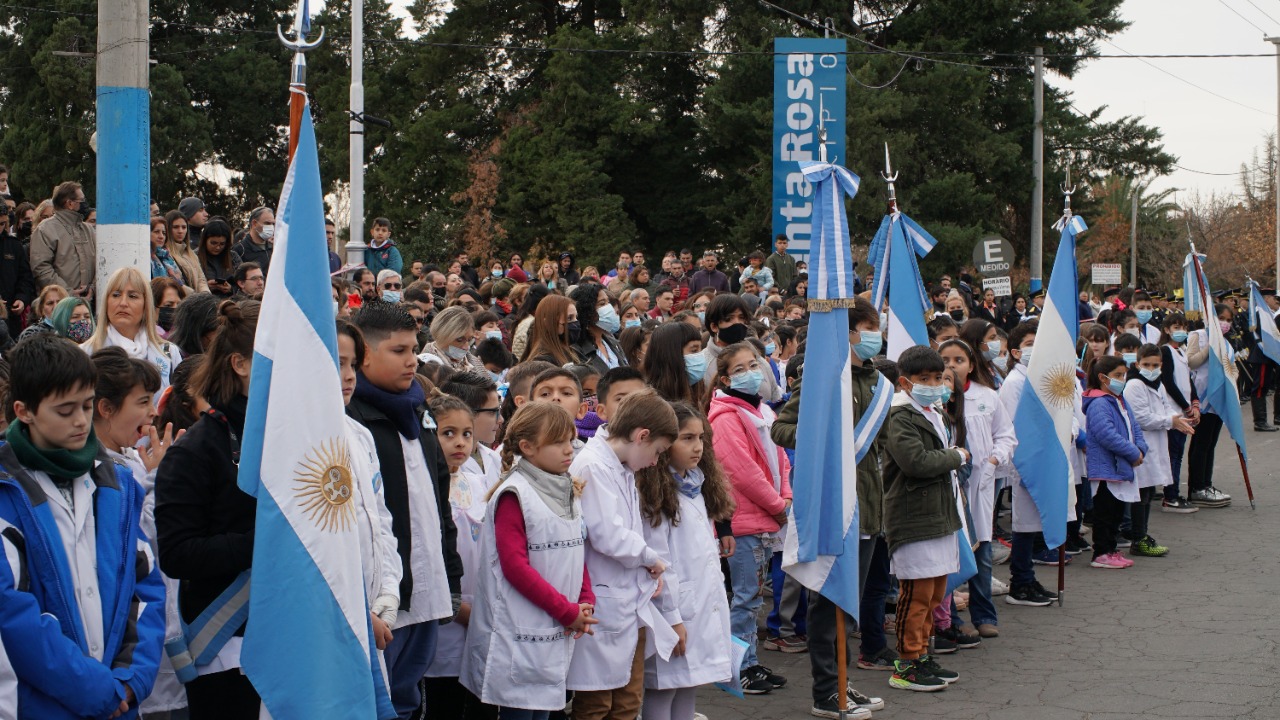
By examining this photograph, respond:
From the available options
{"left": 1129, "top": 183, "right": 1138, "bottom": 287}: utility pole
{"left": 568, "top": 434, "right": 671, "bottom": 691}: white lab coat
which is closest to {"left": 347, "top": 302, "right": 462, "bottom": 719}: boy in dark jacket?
{"left": 568, "top": 434, "right": 671, "bottom": 691}: white lab coat

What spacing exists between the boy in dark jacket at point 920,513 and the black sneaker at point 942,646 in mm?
596

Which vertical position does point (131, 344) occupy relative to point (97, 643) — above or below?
above

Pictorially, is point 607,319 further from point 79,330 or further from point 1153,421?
point 1153,421

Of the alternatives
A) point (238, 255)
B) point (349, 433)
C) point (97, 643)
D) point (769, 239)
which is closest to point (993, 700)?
point (349, 433)

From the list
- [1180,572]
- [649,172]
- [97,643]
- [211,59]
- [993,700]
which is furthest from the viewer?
[211,59]

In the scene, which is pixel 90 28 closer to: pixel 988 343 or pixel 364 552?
pixel 988 343

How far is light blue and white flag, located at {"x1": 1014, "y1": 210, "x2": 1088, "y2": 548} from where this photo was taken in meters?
9.01

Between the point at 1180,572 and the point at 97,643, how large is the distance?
28.9 feet

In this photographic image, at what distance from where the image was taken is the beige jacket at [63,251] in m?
9.97

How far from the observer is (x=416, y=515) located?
4.82 meters

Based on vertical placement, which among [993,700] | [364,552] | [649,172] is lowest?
[993,700]

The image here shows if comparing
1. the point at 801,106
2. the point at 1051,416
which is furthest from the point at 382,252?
the point at 801,106

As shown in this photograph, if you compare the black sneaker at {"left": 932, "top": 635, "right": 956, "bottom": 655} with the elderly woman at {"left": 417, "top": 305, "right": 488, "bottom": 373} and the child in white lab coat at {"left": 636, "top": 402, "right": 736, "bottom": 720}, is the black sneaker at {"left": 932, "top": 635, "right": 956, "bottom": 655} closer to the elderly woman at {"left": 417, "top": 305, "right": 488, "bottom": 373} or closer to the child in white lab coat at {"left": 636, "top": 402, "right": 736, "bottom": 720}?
the child in white lab coat at {"left": 636, "top": 402, "right": 736, "bottom": 720}

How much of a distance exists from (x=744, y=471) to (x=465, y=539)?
A: 2019mm
